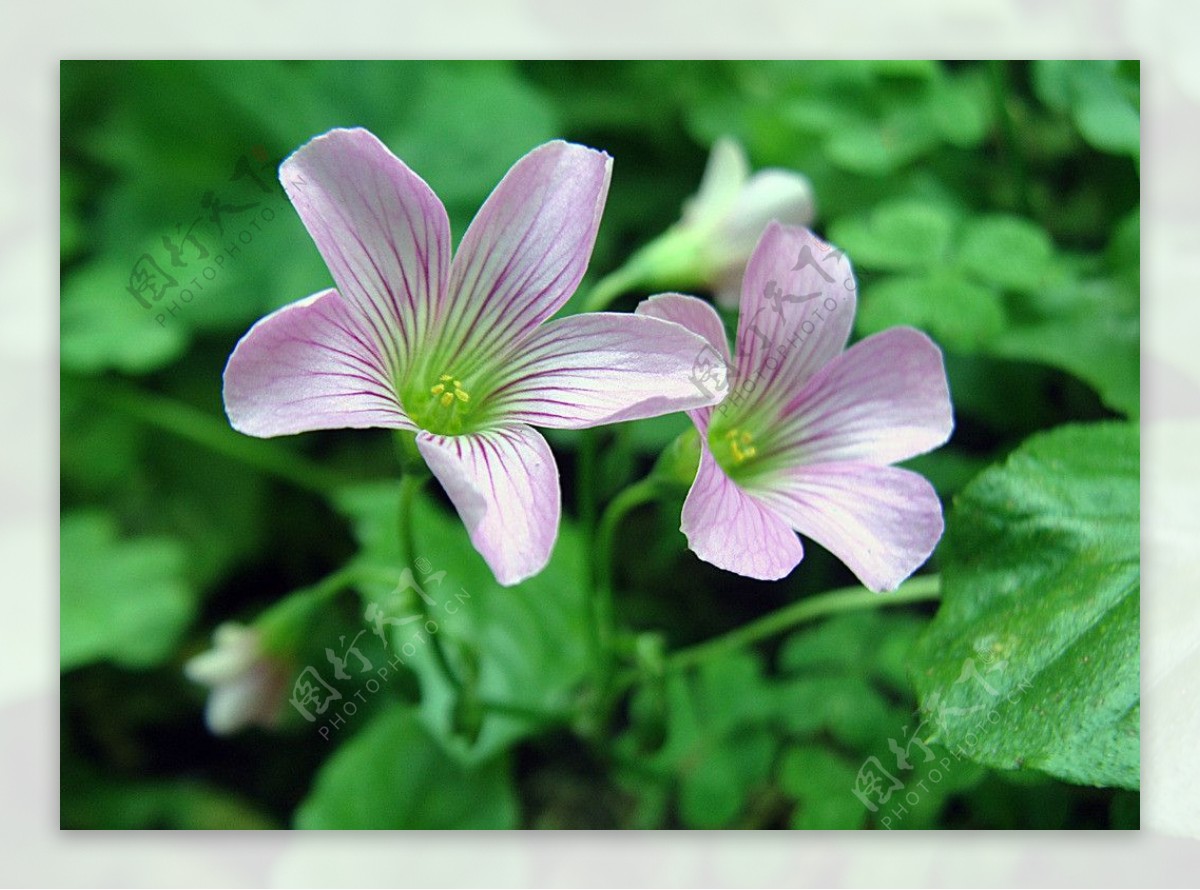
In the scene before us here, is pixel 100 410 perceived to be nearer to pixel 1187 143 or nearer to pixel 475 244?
pixel 475 244

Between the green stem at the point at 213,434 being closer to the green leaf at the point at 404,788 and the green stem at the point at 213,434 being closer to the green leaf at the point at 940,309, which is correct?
the green leaf at the point at 404,788

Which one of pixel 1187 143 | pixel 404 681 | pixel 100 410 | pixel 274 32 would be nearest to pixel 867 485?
pixel 404 681

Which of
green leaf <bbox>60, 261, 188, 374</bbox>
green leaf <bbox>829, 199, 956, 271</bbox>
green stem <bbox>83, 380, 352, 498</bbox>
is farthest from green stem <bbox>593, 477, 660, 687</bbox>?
green leaf <bbox>60, 261, 188, 374</bbox>

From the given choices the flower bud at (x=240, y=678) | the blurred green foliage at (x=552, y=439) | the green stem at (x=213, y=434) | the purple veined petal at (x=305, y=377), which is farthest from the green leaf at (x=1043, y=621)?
the green stem at (x=213, y=434)

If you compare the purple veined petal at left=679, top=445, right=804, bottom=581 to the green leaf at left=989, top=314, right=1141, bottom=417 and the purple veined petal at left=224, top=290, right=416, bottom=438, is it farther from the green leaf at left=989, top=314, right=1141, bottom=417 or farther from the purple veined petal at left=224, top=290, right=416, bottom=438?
the green leaf at left=989, top=314, right=1141, bottom=417

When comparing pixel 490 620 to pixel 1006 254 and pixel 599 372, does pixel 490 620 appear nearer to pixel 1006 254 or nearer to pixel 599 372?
pixel 599 372

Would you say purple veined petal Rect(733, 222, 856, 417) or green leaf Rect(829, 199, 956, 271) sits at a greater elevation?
green leaf Rect(829, 199, 956, 271)

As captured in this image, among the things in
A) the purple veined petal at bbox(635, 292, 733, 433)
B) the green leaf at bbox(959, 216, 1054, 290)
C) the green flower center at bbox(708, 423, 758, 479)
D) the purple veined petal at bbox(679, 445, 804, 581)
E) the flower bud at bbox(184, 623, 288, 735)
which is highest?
the green leaf at bbox(959, 216, 1054, 290)
